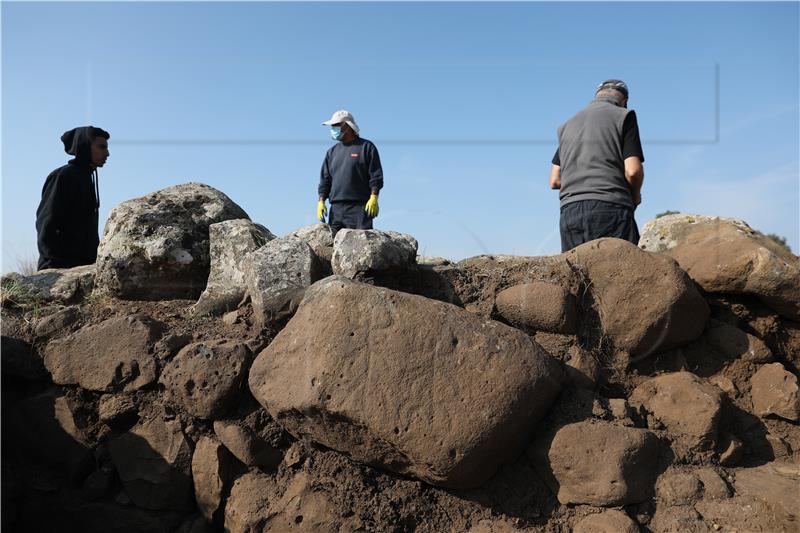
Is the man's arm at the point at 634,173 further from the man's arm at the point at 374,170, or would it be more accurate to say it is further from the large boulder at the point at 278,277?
the man's arm at the point at 374,170

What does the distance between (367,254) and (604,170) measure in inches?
66.3

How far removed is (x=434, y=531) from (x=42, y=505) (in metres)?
2.21

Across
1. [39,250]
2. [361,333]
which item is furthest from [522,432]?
[39,250]

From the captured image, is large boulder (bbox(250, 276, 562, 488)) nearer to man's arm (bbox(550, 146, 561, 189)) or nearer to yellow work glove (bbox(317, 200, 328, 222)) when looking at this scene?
man's arm (bbox(550, 146, 561, 189))

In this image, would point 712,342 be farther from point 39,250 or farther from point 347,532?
point 39,250

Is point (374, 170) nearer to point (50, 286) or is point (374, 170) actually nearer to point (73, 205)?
point (73, 205)

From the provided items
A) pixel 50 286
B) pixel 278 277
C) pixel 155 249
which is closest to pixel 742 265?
pixel 278 277

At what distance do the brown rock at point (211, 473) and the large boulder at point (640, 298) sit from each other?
89.6 inches

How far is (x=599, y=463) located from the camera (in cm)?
316

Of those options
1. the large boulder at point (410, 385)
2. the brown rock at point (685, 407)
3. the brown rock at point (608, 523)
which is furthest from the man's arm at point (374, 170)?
the brown rock at point (608, 523)

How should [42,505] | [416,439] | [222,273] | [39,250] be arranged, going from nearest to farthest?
[416,439]
[42,505]
[222,273]
[39,250]

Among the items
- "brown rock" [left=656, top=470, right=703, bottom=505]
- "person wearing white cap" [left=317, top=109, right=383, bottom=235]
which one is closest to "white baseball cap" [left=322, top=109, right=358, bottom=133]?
"person wearing white cap" [left=317, top=109, right=383, bottom=235]

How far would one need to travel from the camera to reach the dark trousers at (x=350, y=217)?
600cm

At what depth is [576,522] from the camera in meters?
3.18
